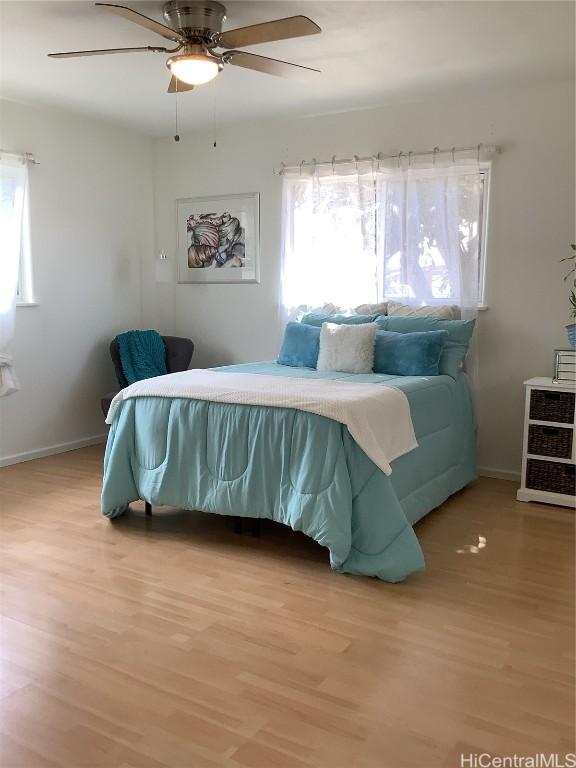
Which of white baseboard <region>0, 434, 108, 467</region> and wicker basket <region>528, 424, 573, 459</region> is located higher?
wicker basket <region>528, 424, 573, 459</region>

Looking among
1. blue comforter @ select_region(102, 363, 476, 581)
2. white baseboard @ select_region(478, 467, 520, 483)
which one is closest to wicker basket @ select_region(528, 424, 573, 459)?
blue comforter @ select_region(102, 363, 476, 581)

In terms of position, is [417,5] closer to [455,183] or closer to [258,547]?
[455,183]

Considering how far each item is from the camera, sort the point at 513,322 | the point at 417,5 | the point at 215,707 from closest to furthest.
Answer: the point at 215,707
the point at 417,5
the point at 513,322

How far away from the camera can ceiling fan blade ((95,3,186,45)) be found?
2576mm

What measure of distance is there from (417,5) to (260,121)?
2.32 m

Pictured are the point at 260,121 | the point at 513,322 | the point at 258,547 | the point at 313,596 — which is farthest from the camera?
the point at 260,121

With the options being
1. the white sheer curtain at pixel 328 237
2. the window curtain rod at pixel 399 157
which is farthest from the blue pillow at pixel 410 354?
the window curtain rod at pixel 399 157

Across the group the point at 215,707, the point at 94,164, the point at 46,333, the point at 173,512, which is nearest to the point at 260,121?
the point at 94,164

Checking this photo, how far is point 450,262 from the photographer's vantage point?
4438mm

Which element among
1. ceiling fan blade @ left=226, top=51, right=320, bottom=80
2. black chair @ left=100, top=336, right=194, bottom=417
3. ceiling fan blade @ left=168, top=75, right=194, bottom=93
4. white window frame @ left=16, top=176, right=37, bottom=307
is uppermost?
ceiling fan blade @ left=226, top=51, right=320, bottom=80

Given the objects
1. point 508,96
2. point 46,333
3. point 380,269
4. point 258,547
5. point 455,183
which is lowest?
point 258,547

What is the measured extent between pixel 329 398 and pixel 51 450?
2842mm

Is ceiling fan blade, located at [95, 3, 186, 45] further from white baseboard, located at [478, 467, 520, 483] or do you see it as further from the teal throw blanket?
white baseboard, located at [478, 467, 520, 483]

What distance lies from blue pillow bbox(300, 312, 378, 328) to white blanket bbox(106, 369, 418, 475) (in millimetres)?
904
